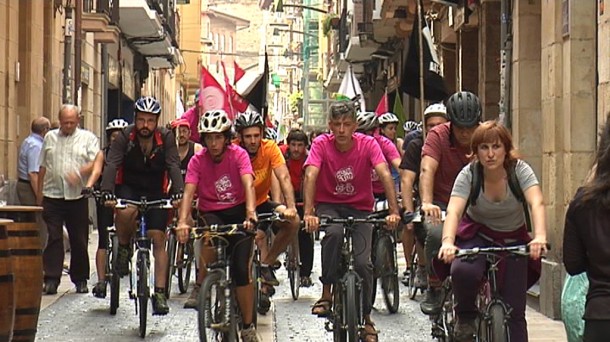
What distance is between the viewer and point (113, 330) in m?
12.0

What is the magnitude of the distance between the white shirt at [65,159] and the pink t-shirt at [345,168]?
4.49m

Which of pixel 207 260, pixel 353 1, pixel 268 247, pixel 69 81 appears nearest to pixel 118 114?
pixel 353 1

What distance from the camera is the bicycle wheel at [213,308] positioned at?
31.0 ft

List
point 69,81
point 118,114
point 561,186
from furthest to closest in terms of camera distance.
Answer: point 118,114, point 69,81, point 561,186

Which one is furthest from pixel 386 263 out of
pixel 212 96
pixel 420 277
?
pixel 212 96

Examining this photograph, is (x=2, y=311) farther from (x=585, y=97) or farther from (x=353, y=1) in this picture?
(x=353, y=1)

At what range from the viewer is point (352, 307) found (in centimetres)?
955

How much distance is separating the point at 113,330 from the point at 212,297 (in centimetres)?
262

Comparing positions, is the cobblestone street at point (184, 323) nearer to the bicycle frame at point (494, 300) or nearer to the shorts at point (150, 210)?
the shorts at point (150, 210)

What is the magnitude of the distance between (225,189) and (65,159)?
4.74m

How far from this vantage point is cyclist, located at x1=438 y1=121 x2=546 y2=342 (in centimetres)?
784

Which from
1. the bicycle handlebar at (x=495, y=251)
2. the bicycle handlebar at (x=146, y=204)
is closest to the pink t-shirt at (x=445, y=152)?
the bicycle handlebar at (x=495, y=251)

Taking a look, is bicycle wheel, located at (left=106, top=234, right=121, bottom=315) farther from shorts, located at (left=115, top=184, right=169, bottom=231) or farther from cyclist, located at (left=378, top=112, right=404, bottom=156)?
cyclist, located at (left=378, top=112, right=404, bottom=156)

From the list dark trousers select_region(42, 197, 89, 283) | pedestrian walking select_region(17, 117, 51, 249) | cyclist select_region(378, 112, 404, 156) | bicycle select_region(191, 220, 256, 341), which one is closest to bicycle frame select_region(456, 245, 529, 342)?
bicycle select_region(191, 220, 256, 341)
